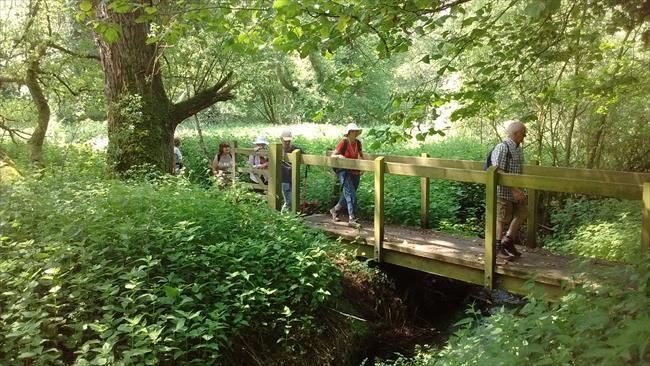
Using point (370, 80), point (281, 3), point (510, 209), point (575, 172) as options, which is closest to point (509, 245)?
point (510, 209)

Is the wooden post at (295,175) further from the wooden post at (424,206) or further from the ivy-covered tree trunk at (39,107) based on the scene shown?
the ivy-covered tree trunk at (39,107)

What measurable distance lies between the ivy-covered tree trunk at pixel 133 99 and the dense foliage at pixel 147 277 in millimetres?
2065

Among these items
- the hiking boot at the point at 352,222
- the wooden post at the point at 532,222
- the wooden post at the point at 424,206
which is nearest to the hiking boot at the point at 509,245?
the wooden post at the point at 532,222

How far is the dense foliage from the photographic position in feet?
14.1

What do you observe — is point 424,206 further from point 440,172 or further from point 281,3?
point 281,3

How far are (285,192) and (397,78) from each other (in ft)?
136

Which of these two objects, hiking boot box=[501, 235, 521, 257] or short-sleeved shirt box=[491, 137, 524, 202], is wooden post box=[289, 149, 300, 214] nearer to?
short-sleeved shirt box=[491, 137, 524, 202]

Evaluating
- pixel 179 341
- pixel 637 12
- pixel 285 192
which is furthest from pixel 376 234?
pixel 637 12

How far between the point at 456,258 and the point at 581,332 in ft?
9.90

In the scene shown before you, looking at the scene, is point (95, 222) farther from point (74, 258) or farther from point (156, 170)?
point (156, 170)

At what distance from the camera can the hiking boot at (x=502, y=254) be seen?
20.5ft

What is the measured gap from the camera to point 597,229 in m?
8.06

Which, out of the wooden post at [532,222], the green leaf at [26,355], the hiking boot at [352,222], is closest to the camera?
the green leaf at [26,355]

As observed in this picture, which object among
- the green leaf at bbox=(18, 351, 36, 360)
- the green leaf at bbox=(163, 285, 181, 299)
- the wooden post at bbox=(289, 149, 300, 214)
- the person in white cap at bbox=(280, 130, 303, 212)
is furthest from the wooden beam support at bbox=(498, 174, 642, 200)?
the green leaf at bbox=(18, 351, 36, 360)
